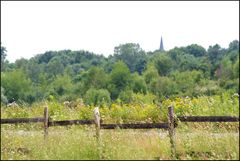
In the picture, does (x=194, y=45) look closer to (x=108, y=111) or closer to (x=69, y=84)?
(x=69, y=84)

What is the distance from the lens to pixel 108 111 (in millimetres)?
17359

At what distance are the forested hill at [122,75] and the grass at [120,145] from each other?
186 feet

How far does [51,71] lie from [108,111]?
425ft

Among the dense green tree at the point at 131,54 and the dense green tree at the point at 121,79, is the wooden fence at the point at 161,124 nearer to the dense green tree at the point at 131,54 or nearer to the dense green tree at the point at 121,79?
the dense green tree at the point at 121,79

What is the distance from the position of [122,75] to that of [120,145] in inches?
3549

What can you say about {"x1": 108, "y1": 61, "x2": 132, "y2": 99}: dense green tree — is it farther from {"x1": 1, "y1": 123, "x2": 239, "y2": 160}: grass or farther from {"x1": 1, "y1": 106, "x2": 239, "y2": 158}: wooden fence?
{"x1": 1, "y1": 123, "x2": 239, "y2": 160}: grass

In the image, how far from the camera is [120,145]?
11086 mm

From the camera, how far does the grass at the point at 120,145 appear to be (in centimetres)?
1053

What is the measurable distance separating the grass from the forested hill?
186 feet

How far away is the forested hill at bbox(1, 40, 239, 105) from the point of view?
92.6 meters

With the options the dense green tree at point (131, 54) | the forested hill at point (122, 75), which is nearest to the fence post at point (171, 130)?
the forested hill at point (122, 75)

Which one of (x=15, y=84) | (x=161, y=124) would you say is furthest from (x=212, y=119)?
(x=15, y=84)

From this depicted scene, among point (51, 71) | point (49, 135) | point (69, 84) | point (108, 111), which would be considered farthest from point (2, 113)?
point (51, 71)

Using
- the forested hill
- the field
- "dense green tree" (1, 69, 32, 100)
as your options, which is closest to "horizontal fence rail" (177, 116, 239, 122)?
the field
